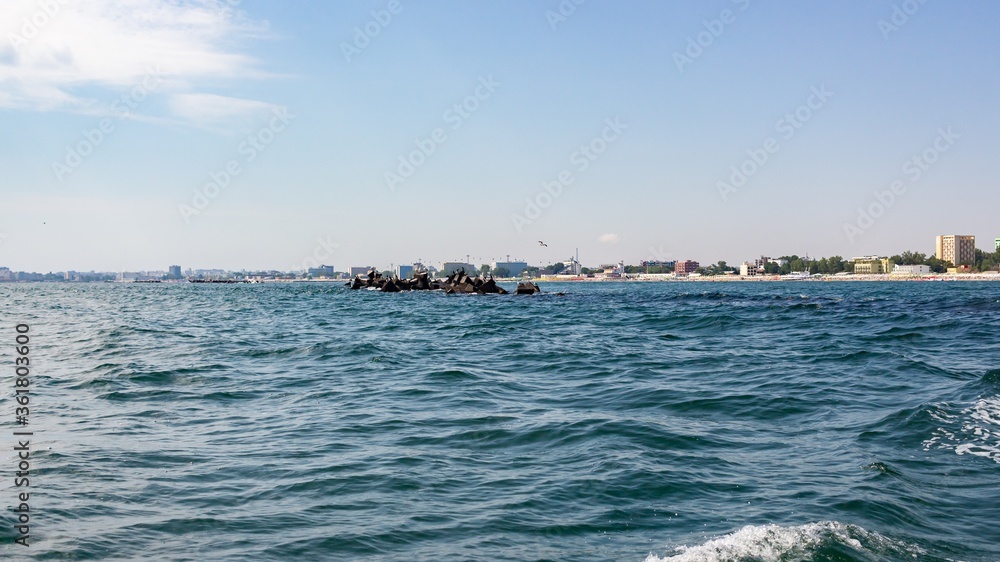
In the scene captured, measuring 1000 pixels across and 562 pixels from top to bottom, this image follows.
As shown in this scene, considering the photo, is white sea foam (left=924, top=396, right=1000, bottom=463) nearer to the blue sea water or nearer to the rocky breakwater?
the blue sea water

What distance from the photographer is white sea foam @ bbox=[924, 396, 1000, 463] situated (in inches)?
386

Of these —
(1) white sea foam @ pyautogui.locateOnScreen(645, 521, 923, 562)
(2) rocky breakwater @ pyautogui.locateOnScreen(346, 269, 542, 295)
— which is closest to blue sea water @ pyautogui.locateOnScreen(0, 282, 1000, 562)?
(1) white sea foam @ pyautogui.locateOnScreen(645, 521, 923, 562)

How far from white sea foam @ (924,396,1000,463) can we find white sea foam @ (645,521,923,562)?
3.97 metres

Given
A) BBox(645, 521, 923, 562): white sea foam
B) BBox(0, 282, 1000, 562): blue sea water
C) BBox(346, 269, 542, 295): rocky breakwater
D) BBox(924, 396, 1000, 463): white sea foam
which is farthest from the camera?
BBox(346, 269, 542, 295): rocky breakwater

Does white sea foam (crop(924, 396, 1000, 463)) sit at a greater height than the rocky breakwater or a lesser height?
lesser

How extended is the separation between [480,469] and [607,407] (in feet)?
14.6

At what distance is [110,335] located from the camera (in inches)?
1114

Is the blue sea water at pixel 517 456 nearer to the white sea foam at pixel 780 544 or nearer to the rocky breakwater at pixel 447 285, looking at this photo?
the white sea foam at pixel 780 544

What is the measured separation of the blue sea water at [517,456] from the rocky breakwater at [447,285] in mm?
50935

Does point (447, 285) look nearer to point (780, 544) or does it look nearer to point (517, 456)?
point (517, 456)

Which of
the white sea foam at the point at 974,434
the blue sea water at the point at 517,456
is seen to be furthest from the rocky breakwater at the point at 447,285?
the white sea foam at the point at 974,434

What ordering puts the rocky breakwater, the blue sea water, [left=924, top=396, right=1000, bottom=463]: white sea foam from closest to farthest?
the blue sea water < [left=924, top=396, right=1000, bottom=463]: white sea foam < the rocky breakwater

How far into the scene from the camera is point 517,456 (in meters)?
9.72

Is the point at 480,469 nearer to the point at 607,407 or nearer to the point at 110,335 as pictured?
the point at 607,407
